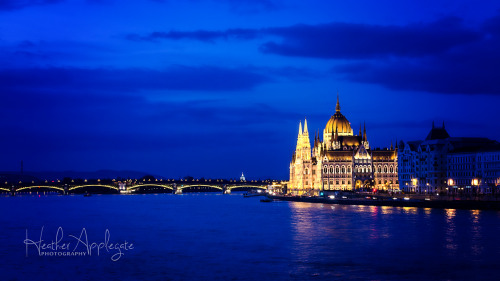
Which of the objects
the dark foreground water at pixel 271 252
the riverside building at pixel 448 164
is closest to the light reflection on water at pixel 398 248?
the dark foreground water at pixel 271 252

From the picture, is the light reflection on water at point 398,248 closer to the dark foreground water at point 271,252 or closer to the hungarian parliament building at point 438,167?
the dark foreground water at point 271,252

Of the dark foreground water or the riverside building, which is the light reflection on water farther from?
the riverside building

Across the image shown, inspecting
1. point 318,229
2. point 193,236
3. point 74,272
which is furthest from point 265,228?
point 74,272

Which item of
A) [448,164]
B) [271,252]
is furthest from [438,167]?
[271,252]

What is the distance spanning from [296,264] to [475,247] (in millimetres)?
16427

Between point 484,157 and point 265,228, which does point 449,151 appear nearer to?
point 484,157

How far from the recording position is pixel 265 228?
7894 centimetres

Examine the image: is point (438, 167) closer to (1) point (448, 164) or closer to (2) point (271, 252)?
(1) point (448, 164)

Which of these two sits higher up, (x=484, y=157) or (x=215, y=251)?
(x=484, y=157)

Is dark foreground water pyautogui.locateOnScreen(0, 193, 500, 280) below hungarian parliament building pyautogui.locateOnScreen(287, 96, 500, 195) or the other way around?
below

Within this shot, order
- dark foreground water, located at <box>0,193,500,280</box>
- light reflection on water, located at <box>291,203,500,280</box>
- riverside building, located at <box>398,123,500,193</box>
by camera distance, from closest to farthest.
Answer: dark foreground water, located at <box>0,193,500,280</box>, light reflection on water, located at <box>291,203,500,280</box>, riverside building, located at <box>398,123,500,193</box>

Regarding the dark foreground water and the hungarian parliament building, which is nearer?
the dark foreground water

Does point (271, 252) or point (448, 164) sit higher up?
point (448, 164)

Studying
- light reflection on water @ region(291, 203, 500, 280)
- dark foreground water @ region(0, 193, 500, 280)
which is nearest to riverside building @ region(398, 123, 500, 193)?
light reflection on water @ region(291, 203, 500, 280)
